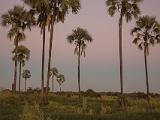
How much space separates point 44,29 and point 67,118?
22.4 metres

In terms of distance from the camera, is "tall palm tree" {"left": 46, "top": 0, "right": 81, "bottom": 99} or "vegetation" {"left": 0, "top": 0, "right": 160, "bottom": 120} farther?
"tall palm tree" {"left": 46, "top": 0, "right": 81, "bottom": 99}

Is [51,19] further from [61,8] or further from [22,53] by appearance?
[22,53]

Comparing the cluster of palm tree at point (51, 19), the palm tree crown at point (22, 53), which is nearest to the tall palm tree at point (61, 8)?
the cluster of palm tree at point (51, 19)

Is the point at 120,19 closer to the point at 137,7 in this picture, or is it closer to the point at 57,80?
the point at 137,7

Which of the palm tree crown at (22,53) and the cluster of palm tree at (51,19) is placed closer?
the cluster of palm tree at (51,19)

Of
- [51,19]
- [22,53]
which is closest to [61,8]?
[51,19]

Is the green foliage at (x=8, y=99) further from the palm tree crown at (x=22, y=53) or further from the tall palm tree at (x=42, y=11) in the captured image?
the palm tree crown at (x=22, y=53)

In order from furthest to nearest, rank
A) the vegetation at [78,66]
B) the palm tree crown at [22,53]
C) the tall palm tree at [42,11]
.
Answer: the palm tree crown at [22,53] < the tall palm tree at [42,11] < the vegetation at [78,66]

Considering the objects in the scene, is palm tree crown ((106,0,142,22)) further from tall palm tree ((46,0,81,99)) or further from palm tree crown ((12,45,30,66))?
palm tree crown ((12,45,30,66))

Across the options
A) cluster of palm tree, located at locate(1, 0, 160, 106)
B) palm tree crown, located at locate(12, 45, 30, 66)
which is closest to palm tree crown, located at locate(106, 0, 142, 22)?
cluster of palm tree, located at locate(1, 0, 160, 106)

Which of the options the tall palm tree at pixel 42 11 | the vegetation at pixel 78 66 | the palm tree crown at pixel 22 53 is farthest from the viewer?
the palm tree crown at pixel 22 53

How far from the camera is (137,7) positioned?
48938 mm

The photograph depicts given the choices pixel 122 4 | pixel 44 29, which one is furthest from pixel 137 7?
pixel 44 29

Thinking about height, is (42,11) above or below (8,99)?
above
